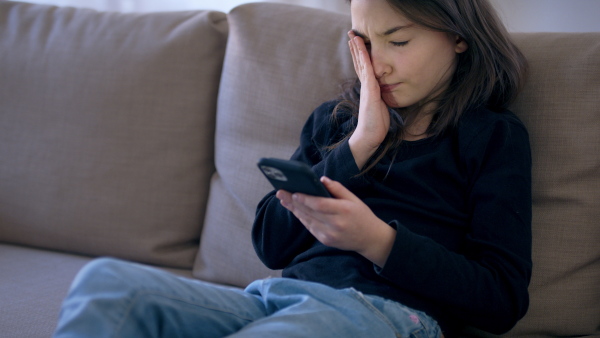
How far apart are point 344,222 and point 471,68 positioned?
1.43 ft

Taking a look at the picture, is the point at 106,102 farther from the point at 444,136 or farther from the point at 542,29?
the point at 542,29

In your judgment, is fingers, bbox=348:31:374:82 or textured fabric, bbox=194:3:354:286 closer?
fingers, bbox=348:31:374:82

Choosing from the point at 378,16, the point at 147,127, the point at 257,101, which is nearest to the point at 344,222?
the point at 378,16

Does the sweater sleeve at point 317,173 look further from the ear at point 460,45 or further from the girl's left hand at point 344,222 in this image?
the ear at point 460,45

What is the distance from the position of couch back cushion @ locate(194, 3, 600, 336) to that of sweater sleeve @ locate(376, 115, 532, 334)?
0.41 feet

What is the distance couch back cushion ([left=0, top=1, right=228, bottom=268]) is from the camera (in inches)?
59.6

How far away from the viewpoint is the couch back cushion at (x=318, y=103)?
1.09 metres

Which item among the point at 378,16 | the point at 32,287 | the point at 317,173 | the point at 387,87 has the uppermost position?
the point at 378,16

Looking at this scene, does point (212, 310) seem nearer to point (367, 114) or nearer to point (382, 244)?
point (382, 244)

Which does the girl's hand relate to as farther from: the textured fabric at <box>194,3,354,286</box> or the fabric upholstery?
the fabric upholstery

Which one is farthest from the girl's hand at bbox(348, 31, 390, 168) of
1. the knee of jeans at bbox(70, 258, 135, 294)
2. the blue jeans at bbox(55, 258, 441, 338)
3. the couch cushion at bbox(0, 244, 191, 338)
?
the couch cushion at bbox(0, 244, 191, 338)

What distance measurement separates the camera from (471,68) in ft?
3.65

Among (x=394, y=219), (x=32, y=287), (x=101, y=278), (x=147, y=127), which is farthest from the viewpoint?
(x=147, y=127)

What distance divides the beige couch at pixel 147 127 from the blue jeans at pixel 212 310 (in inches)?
18.1
